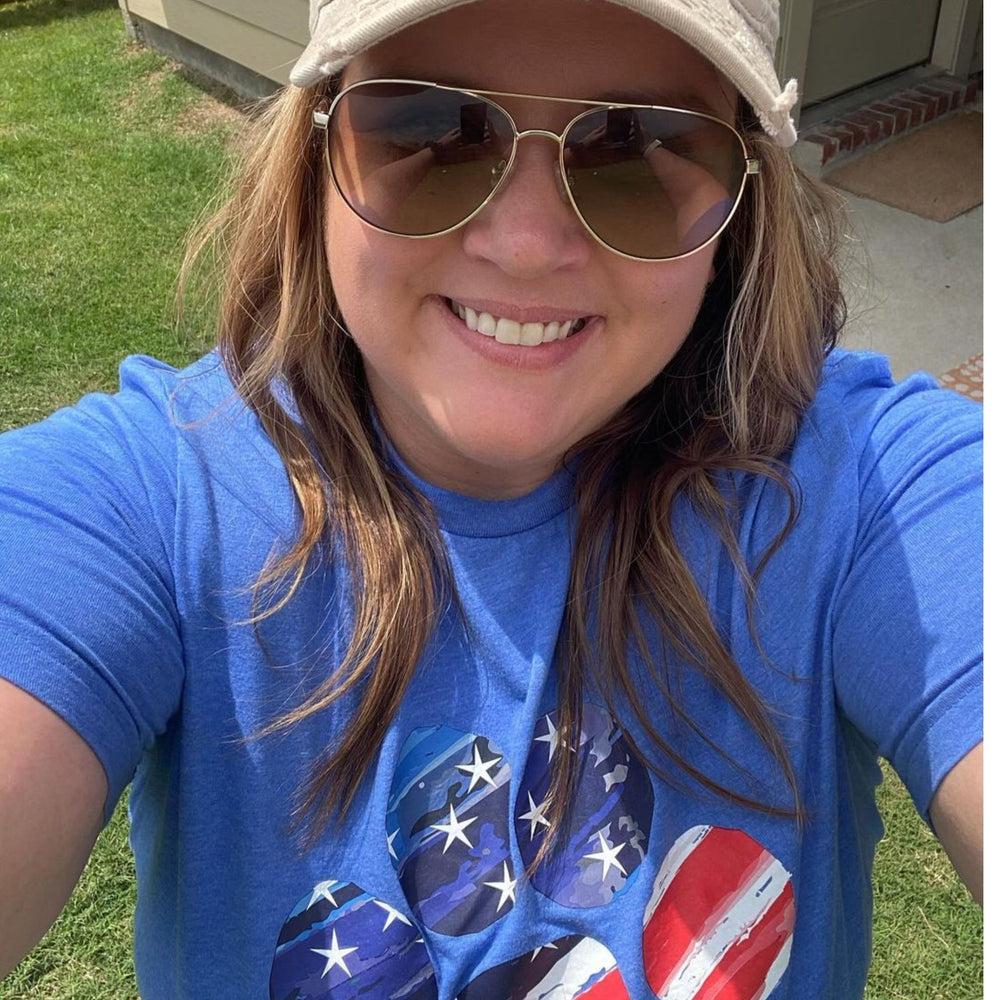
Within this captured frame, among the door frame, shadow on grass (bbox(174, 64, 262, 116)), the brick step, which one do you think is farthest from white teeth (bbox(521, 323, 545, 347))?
shadow on grass (bbox(174, 64, 262, 116))

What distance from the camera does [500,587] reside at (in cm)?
128

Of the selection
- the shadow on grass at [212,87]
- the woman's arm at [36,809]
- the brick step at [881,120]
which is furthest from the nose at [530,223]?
the shadow on grass at [212,87]

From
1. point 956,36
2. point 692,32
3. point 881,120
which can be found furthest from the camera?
point 956,36

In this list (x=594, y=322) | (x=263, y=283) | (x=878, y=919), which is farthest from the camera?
(x=878, y=919)

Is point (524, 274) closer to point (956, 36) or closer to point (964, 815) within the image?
point (964, 815)

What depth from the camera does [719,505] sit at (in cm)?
133

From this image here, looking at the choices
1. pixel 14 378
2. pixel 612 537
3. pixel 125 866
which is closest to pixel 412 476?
pixel 612 537

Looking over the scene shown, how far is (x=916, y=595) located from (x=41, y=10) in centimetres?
992

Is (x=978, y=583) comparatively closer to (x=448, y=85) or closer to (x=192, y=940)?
(x=448, y=85)

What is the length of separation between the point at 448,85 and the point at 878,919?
222 cm

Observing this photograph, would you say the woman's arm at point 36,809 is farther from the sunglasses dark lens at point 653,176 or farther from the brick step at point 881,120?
Answer: the brick step at point 881,120

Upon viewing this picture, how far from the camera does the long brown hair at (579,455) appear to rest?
1.24 meters

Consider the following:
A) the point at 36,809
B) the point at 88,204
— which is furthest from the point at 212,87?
the point at 36,809

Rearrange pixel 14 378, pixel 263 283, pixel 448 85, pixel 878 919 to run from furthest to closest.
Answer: pixel 14 378 < pixel 878 919 < pixel 263 283 < pixel 448 85
